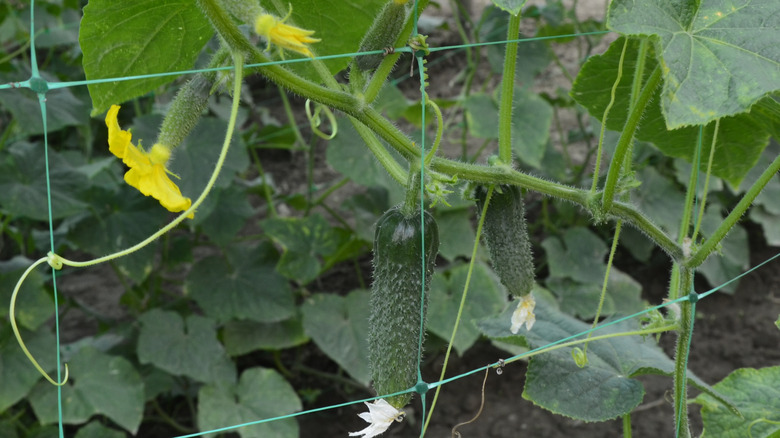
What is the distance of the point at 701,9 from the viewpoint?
0.94 m

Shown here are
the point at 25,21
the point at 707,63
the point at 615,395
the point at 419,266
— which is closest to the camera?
the point at 707,63

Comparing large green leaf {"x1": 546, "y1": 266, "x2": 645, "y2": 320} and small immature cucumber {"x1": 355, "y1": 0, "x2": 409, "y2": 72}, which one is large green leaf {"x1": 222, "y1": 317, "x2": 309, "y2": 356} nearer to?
large green leaf {"x1": 546, "y1": 266, "x2": 645, "y2": 320}

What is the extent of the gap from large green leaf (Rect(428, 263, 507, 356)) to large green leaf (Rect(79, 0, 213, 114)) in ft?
4.02

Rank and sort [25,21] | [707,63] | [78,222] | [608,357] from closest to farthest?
[707,63], [608,357], [78,222], [25,21]

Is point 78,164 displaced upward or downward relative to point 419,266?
upward

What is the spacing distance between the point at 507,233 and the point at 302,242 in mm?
1361

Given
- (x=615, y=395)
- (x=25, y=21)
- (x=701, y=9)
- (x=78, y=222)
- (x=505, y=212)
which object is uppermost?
(x=25, y=21)

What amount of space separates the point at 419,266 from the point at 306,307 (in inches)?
53.1

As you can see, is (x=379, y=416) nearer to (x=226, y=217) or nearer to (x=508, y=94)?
(x=508, y=94)

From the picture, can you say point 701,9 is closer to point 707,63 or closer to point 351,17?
point 707,63

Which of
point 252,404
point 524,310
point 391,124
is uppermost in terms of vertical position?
point 391,124

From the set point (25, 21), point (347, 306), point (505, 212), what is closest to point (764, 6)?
point (505, 212)

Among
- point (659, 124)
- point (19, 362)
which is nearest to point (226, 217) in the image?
point (19, 362)

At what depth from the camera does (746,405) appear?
52.2 inches
